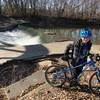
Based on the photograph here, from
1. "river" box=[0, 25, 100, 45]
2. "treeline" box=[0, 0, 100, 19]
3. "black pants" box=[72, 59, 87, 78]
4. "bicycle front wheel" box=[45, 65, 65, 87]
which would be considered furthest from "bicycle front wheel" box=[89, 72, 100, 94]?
"treeline" box=[0, 0, 100, 19]

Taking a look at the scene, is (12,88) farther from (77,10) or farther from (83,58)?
(77,10)

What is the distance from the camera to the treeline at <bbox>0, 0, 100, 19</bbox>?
31.1 metres

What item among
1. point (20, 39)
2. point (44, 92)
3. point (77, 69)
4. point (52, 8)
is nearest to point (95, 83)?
point (77, 69)

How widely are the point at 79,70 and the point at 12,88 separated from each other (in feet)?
5.34

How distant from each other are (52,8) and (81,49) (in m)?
24.0

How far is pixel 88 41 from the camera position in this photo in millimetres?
7523

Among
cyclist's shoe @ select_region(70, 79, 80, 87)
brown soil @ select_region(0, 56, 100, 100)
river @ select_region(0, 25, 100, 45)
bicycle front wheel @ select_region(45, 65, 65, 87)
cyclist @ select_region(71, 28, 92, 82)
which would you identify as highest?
cyclist @ select_region(71, 28, 92, 82)

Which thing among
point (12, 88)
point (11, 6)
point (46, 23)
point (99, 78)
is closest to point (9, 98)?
point (12, 88)

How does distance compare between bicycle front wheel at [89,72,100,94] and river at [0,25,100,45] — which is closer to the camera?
bicycle front wheel at [89,72,100,94]

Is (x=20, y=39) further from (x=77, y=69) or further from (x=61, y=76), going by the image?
(x=77, y=69)

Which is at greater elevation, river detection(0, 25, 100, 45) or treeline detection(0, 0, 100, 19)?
treeline detection(0, 0, 100, 19)

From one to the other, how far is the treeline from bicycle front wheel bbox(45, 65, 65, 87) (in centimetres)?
2334

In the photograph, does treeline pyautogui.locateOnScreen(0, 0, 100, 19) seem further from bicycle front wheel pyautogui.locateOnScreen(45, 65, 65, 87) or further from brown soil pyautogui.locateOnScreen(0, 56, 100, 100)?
bicycle front wheel pyautogui.locateOnScreen(45, 65, 65, 87)

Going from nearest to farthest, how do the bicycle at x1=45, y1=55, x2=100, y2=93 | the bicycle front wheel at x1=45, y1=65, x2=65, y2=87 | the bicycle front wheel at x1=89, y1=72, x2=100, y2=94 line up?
the bicycle front wheel at x1=89, y1=72, x2=100, y2=94 < the bicycle at x1=45, y1=55, x2=100, y2=93 < the bicycle front wheel at x1=45, y1=65, x2=65, y2=87
